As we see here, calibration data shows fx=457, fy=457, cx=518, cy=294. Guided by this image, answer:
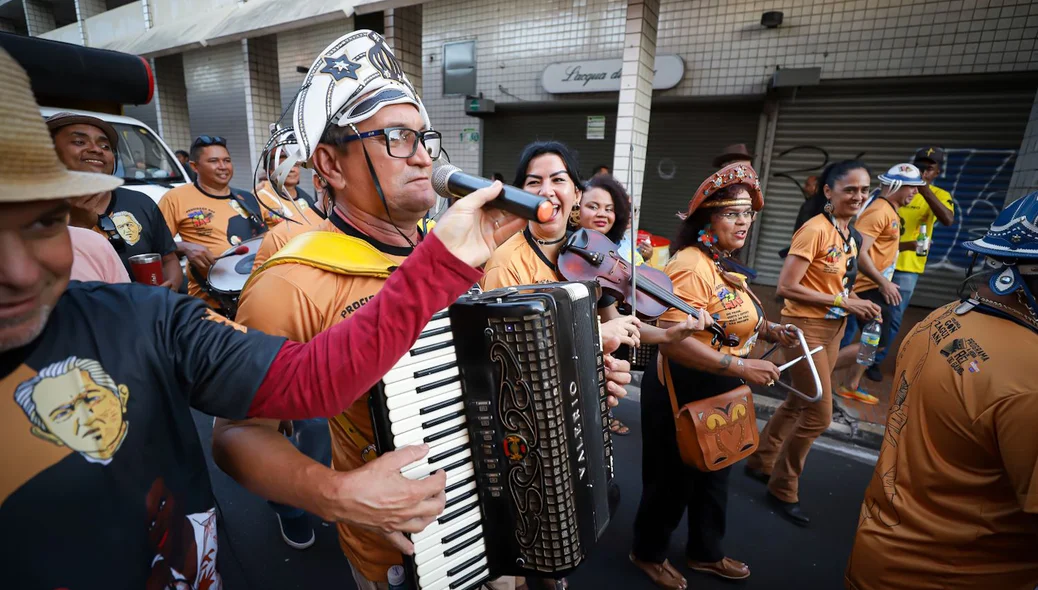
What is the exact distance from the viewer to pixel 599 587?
2.57 metres

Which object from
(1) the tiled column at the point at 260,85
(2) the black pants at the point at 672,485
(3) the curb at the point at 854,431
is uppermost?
(1) the tiled column at the point at 260,85

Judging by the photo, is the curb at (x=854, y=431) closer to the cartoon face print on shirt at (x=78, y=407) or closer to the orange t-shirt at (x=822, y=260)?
the orange t-shirt at (x=822, y=260)

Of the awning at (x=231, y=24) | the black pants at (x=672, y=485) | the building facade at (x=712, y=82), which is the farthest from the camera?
the awning at (x=231, y=24)

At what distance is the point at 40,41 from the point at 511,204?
4318 millimetres

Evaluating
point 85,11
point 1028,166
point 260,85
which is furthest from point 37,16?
point 1028,166

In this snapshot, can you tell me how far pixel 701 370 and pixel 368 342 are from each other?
77.7 inches

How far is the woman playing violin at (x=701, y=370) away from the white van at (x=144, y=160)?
17.3 ft

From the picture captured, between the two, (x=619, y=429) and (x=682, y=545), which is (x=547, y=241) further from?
(x=619, y=429)

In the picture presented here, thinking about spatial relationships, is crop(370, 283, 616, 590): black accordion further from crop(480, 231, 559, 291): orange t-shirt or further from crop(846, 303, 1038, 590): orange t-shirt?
crop(846, 303, 1038, 590): orange t-shirt

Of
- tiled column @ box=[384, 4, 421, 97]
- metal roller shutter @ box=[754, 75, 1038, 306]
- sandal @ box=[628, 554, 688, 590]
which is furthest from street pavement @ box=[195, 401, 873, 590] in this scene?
tiled column @ box=[384, 4, 421, 97]

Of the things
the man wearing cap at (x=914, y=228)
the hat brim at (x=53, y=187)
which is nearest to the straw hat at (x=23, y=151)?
the hat brim at (x=53, y=187)

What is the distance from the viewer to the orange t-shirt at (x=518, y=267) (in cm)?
214

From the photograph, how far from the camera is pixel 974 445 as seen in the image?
1492 millimetres

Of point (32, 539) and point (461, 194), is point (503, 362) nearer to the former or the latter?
point (461, 194)
